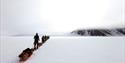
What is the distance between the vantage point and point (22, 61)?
866cm

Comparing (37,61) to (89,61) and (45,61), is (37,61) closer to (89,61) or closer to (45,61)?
(45,61)

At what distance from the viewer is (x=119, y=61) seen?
8.80 meters

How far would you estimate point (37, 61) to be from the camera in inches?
348

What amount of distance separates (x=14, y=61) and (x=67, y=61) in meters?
2.21

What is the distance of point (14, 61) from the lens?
8.88 m

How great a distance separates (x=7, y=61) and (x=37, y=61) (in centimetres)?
122

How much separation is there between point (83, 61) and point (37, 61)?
1.91 metres

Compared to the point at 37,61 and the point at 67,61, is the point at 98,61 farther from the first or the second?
the point at 37,61

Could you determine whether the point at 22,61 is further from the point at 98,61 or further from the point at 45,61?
the point at 98,61

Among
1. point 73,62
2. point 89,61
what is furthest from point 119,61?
point 73,62

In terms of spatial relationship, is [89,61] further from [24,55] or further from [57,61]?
[24,55]

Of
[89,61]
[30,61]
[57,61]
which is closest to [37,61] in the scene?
[30,61]

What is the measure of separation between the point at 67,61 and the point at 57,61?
0.43m

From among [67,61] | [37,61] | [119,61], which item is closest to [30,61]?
[37,61]
